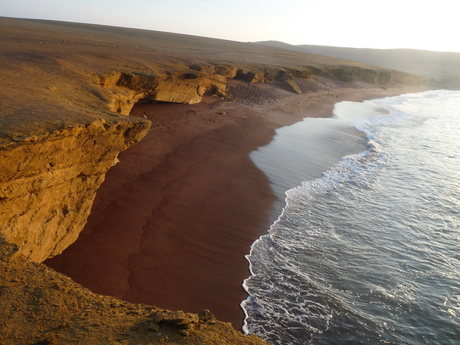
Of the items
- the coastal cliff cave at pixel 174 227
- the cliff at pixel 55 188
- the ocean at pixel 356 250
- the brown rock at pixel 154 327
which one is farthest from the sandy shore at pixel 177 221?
the brown rock at pixel 154 327

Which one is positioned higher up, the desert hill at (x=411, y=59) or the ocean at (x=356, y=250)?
the desert hill at (x=411, y=59)

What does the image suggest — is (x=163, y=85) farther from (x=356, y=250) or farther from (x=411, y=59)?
(x=411, y=59)

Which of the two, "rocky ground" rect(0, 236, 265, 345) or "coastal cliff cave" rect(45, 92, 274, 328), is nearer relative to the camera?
"rocky ground" rect(0, 236, 265, 345)

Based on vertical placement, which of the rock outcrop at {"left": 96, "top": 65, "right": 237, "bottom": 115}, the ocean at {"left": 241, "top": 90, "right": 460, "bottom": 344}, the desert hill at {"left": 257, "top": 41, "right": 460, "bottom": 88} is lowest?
the ocean at {"left": 241, "top": 90, "right": 460, "bottom": 344}

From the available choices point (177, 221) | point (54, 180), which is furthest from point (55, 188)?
point (177, 221)

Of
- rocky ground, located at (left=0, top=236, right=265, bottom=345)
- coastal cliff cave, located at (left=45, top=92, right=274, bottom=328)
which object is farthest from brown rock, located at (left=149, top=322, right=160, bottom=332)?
coastal cliff cave, located at (left=45, top=92, right=274, bottom=328)

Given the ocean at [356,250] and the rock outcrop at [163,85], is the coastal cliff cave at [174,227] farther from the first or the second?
the rock outcrop at [163,85]

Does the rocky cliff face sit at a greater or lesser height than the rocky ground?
greater

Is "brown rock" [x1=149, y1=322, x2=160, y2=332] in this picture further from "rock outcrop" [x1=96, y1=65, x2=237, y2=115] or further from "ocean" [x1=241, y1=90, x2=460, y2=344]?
"rock outcrop" [x1=96, y1=65, x2=237, y2=115]
